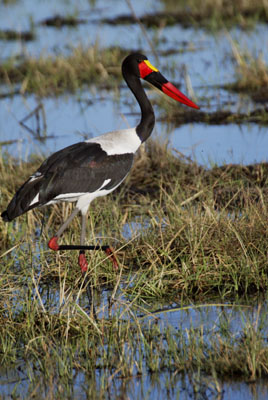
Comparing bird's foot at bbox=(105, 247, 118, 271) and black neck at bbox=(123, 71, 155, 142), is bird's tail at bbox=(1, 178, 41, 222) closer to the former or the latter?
bird's foot at bbox=(105, 247, 118, 271)

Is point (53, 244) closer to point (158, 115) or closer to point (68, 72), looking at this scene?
point (158, 115)

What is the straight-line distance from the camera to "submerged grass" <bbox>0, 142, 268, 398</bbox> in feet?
13.5

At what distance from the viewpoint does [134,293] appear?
5.26 metres

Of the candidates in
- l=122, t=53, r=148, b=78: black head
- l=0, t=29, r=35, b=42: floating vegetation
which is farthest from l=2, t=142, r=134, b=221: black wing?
l=0, t=29, r=35, b=42: floating vegetation

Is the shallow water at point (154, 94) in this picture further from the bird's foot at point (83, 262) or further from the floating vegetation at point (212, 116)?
the bird's foot at point (83, 262)

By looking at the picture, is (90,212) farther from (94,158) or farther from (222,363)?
(222,363)

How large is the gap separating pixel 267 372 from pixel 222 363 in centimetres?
21

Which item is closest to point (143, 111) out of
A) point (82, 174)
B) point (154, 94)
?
point (82, 174)

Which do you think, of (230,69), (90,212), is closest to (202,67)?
Answer: (230,69)

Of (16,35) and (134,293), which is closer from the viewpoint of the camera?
(134,293)

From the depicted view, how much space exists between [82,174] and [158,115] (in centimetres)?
410

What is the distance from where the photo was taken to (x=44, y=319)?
15.5 feet

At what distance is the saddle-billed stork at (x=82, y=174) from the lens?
218 inches

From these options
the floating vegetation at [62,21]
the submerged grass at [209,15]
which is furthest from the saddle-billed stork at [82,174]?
the floating vegetation at [62,21]
